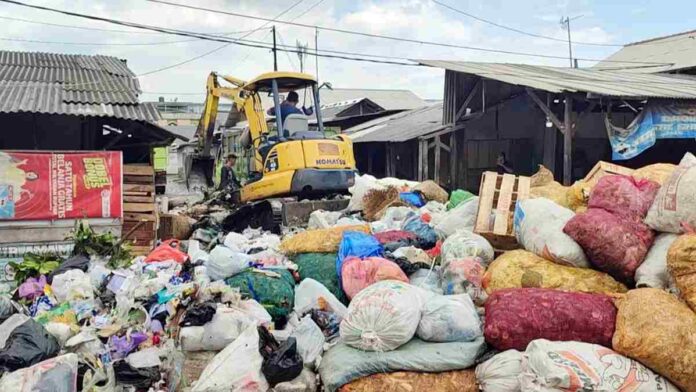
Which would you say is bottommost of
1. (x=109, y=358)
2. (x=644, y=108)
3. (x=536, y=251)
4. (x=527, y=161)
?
(x=109, y=358)

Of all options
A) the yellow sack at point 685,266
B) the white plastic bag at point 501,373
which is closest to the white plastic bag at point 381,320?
the white plastic bag at point 501,373

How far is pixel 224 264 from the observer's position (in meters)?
4.23

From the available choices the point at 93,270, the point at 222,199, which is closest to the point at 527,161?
the point at 222,199

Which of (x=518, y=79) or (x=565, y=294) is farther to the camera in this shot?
(x=518, y=79)

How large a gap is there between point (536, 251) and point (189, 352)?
8.18ft

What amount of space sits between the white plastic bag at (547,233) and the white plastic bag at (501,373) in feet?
3.36

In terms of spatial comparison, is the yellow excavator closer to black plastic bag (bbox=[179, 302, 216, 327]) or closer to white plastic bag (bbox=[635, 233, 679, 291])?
black plastic bag (bbox=[179, 302, 216, 327])

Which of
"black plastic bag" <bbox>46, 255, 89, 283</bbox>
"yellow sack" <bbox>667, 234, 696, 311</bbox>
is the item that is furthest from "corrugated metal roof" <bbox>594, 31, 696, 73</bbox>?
"black plastic bag" <bbox>46, 255, 89, 283</bbox>

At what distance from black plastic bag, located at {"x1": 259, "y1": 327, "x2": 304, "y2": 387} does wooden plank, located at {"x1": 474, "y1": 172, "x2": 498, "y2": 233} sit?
224 centimetres

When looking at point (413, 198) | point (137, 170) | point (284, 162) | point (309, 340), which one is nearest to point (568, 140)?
point (413, 198)

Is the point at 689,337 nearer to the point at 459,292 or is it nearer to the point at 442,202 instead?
the point at 459,292

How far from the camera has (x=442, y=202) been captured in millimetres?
7883

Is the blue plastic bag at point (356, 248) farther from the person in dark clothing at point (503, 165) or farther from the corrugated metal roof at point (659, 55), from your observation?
the corrugated metal roof at point (659, 55)

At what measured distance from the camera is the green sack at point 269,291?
12.7 feet
